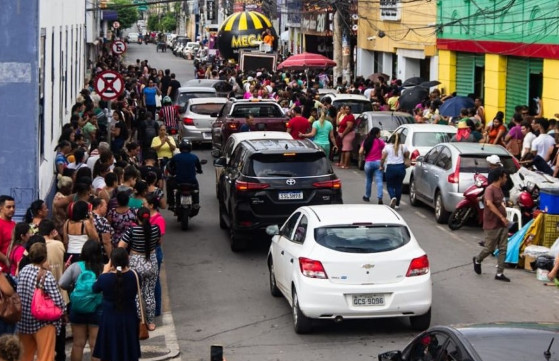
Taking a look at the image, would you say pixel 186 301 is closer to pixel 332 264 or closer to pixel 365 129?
pixel 332 264

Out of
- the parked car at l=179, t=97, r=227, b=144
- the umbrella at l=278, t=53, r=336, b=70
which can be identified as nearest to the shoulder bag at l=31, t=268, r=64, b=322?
the parked car at l=179, t=97, r=227, b=144

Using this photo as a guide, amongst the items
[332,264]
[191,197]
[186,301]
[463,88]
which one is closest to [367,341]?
[332,264]

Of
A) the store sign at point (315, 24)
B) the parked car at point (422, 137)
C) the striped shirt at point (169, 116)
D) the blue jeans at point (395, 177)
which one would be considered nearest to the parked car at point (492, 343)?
the blue jeans at point (395, 177)

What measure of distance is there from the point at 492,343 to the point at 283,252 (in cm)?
662

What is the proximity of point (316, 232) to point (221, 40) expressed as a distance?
54608 mm

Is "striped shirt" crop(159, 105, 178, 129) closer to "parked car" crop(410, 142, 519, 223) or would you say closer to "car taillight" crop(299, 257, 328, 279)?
"parked car" crop(410, 142, 519, 223)

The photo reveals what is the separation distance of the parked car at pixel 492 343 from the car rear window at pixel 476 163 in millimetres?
12147

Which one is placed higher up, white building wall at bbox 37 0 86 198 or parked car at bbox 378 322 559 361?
white building wall at bbox 37 0 86 198

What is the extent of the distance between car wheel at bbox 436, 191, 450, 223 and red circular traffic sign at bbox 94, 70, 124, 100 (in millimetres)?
7803

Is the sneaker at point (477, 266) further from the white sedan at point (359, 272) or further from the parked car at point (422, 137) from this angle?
the parked car at point (422, 137)

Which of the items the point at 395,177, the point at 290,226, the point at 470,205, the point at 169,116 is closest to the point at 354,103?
the point at 169,116

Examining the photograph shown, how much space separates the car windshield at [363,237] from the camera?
1308 centimetres

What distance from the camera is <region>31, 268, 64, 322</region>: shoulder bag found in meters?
10.8

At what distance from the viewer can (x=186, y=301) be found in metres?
15.2
